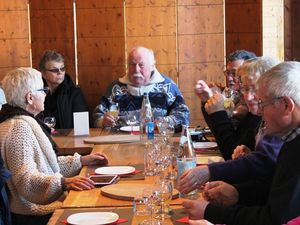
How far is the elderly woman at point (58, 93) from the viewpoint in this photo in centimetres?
638

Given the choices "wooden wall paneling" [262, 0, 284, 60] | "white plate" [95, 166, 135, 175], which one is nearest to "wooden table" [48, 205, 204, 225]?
"white plate" [95, 166, 135, 175]

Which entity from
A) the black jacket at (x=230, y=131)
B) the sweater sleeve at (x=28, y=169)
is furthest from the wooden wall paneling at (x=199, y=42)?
the sweater sleeve at (x=28, y=169)

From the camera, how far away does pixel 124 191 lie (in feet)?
9.29

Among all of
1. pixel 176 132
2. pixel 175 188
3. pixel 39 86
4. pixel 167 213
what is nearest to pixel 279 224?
pixel 167 213

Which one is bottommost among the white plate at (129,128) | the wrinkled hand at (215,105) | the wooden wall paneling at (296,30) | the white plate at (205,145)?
the white plate at (129,128)

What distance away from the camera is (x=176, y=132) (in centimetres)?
500

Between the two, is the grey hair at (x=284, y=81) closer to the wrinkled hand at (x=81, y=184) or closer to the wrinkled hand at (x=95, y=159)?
the wrinkled hand at (x=81, y=184)

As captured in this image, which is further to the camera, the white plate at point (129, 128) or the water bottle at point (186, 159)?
the white plate at point (129, 128)

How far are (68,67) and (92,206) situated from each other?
181 inches

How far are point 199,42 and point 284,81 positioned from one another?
4.78 meters

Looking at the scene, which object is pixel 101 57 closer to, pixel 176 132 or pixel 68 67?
pixel 68 67

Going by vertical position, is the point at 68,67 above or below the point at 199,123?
above

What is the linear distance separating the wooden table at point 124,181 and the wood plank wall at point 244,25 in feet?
9.44

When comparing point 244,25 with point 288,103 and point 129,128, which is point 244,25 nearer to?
point 129,128
